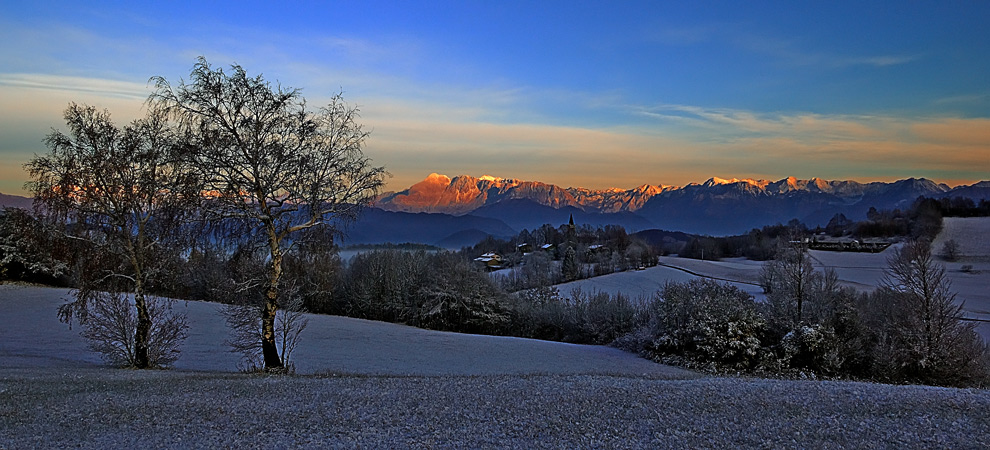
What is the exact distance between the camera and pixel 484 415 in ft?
38.0

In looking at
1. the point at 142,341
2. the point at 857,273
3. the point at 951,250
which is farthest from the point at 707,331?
the point at 951,250

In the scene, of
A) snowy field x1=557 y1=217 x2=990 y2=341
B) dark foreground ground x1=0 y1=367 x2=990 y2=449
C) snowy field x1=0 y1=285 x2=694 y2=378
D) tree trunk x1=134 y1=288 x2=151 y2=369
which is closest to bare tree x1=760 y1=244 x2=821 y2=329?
snowy field x1=0 y1=285 x2=694 y2=378

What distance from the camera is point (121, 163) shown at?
706 inches

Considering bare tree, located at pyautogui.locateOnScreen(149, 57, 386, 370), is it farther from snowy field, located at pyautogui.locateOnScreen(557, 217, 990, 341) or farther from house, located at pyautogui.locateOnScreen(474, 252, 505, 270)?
house, located at pyautogui.locateOnScreen(474, 252, 505, 270)

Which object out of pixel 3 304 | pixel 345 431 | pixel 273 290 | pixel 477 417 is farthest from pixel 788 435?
pixel 3 304

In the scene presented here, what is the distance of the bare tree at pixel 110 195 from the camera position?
17125 millimetres

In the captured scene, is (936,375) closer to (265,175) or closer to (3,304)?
(265,175)

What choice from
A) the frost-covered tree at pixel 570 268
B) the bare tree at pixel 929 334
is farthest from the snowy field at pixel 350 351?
the frost-covered tree at pixel 570 268

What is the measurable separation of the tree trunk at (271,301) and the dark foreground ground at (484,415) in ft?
11.1

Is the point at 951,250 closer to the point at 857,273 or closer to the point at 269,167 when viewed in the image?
the point at 857,273

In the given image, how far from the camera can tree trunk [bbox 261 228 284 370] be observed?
701 inches

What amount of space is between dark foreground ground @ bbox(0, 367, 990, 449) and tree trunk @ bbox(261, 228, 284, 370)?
3376mm

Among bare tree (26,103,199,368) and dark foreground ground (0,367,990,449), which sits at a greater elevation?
bare tree (26,103,199,368)

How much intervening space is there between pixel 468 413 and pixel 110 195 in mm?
14225
